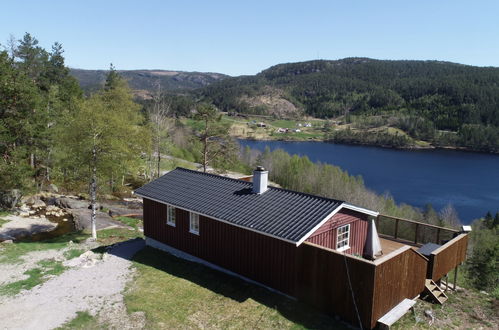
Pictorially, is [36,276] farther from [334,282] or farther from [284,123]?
[284,123]

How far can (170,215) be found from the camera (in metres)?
16.3

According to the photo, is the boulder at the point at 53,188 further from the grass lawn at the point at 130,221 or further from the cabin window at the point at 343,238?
the cabin window at the point at 343,238

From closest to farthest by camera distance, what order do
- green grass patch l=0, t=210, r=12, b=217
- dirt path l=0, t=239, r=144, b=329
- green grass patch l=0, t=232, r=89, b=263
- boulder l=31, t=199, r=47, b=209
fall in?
dirt path l=0, t=239, r=144, b=329 < green grass patch l=0, t=232, r=89, b=263 < green grass patch l=0, t=210, r=12, b=217 < boulder l=31, t=199, r=47, b=209

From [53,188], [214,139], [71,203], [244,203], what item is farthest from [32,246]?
[214,139]

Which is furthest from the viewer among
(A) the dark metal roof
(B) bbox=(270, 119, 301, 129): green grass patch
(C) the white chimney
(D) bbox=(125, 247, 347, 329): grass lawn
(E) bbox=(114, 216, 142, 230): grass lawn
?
(B) bbox=(270, 119, 301, 129): green grass patch

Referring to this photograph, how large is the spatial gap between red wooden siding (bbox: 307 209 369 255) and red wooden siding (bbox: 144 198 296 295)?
1.12 meters

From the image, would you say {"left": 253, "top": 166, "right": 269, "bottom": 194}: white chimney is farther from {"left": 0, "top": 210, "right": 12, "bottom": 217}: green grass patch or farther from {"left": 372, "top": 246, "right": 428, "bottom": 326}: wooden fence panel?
{"left": 0, "top": 210, "right": 12, "bottom": 217}: green grass patch

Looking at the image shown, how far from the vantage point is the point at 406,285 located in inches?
448

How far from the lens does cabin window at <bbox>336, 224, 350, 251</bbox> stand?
13164 mm

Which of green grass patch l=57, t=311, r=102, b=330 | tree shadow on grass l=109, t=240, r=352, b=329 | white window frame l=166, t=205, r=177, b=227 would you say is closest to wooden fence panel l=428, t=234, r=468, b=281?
tree shadow on grass l=109, t=240, r=352, b=329

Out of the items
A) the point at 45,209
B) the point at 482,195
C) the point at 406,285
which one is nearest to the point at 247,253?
the point at 406,285

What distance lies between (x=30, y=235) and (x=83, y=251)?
7068 millimetres

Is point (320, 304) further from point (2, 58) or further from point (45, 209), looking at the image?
point (2, 58)

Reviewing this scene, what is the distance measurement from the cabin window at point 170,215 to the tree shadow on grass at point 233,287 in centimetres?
145
